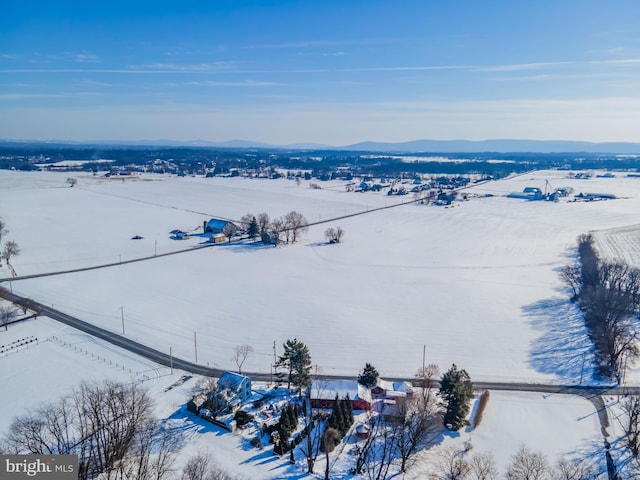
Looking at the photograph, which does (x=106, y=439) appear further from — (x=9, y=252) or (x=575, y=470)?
(x=9, y=252)

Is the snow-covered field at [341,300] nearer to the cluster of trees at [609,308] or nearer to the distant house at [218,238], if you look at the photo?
the cluster of trees at [609,308]

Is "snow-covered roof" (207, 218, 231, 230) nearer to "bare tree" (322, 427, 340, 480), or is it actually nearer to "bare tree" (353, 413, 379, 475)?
"bare tree" (353, 413, 379, 475)

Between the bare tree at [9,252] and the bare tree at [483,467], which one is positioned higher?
the bare tree at [9,252]

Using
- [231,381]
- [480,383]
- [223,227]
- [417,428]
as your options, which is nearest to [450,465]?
[417,428]

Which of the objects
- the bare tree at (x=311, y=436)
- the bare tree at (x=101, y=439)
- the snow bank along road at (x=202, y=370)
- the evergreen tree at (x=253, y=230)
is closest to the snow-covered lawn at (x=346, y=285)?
the snow bank along road at (x=202, y=370)

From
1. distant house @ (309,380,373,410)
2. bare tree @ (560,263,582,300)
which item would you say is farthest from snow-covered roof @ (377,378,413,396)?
bare tree @ (560,263,582,300)
